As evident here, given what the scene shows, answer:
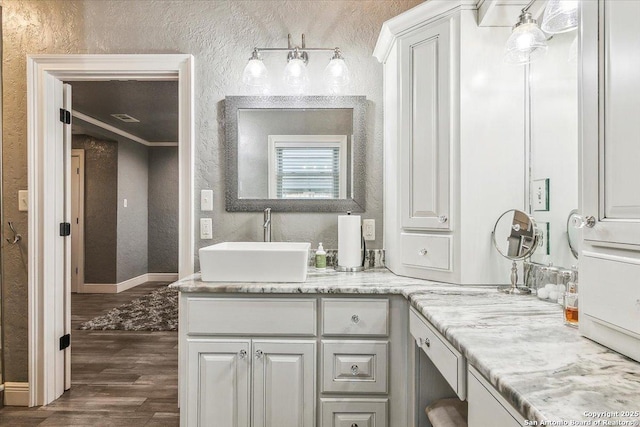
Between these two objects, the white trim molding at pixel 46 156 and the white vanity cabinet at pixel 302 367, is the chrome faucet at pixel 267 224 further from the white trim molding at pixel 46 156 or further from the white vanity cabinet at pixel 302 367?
the white vanity cabinet at pixel 302 367

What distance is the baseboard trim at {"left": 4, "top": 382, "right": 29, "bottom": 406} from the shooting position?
2.27m

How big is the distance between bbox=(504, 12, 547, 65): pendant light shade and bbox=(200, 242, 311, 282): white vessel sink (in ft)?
3.91

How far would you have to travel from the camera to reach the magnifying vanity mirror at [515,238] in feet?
5.11

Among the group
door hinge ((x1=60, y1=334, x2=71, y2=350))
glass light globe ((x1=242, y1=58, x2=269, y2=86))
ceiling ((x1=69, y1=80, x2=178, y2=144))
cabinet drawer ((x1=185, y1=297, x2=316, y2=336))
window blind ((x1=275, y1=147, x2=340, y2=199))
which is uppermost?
ceiling ((x1=69, y1=80, x2=178, y2=144))

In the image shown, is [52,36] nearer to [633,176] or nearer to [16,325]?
[16,325]

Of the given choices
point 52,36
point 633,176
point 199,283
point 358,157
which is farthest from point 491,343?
point 52,36

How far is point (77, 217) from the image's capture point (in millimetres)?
5488

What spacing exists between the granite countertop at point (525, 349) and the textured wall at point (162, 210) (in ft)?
17.1

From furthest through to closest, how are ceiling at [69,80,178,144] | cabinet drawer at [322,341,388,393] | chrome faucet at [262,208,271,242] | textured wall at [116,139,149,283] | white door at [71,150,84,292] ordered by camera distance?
textured wall at [116,139,149,283] → white door at [71,150,84,292] → ceiling at [69,80,178,144] → chrome faucet at [262,208,271,242] → cabinet drawer at [322,341,388,393]

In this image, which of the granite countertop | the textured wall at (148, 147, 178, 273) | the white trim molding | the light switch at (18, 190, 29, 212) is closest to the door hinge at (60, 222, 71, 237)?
the white trim molding

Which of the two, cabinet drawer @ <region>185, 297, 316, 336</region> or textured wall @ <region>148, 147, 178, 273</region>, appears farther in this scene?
textured wall @ <region>148, 147, 178, 273</region>

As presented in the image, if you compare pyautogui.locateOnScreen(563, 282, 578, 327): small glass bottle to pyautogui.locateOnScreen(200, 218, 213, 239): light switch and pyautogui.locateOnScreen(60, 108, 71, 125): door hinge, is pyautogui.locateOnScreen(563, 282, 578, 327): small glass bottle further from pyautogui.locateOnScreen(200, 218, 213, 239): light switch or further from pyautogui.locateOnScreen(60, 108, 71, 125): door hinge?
pyautogui.locateOnScreen(60, 108, 71, 125): door hinge

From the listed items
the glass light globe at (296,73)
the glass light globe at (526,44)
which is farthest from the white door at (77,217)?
the glass light globe at (526,44)

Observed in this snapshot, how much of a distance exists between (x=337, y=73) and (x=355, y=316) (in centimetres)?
135
